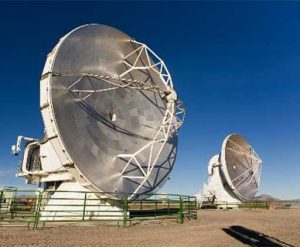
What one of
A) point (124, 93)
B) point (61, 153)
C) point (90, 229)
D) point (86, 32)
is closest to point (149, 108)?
point (124, 93)

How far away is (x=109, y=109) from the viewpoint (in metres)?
20.9

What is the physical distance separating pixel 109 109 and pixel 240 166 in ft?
84.2

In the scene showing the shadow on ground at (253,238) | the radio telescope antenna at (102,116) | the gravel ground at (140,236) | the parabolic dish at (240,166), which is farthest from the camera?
the parabolic dish at (240,166)

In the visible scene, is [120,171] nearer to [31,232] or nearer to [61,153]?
[61,153]

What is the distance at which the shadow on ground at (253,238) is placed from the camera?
14.3m

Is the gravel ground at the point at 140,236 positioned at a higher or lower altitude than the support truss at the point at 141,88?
lower

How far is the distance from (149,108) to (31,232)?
41.7 feet

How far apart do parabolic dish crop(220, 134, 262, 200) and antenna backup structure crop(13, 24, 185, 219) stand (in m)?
15.8

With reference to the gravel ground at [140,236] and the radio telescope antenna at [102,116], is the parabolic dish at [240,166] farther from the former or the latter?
the gravel ground at [140,236]

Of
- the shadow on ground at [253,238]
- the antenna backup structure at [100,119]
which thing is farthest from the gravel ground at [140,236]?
the antenna backup structure at [100,119]

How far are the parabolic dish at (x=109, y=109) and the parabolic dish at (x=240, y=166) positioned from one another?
52.4 feet

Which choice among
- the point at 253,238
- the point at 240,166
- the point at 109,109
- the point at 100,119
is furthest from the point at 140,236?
the point at 240,166

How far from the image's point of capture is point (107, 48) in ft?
70.1

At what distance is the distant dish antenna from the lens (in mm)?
38853
